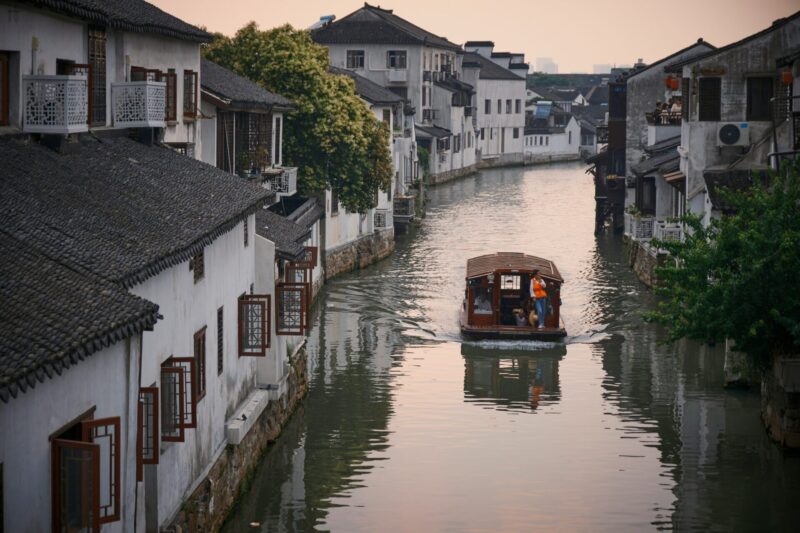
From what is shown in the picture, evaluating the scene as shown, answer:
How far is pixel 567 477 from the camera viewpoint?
25.3 meters

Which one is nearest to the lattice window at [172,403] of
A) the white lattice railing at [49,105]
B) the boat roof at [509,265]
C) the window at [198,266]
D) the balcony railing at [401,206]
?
the window at [198,266]

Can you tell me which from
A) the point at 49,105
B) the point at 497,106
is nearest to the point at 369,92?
the point at 49,105

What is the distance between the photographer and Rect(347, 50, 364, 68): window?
89375 millimetres

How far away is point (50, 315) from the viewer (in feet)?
43.4

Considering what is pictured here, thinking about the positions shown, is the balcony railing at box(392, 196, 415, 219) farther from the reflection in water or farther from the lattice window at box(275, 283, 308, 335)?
the lattice window at box(275, 283, 308, 335)

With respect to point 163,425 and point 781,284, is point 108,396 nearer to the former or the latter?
point 163,425

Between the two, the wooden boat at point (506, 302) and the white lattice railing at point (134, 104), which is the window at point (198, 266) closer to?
the white lattice railing at point (134, 104)

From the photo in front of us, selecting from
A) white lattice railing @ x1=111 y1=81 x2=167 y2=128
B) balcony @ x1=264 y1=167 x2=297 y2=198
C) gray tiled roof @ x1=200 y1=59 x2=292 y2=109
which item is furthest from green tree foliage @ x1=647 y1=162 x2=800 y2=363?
balcony @ x1=264 y1=167 x2=297 y2=198

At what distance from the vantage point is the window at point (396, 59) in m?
90.0

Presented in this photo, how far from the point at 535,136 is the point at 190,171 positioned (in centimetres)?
9991

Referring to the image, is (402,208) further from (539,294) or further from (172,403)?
(172,403)

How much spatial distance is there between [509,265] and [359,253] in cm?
1480

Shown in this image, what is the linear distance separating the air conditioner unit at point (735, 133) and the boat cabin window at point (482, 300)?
9771 millimetres

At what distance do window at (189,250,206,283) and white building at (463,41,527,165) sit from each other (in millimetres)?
87896
